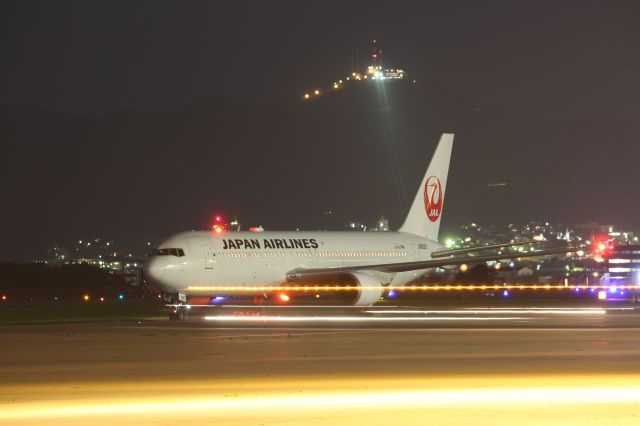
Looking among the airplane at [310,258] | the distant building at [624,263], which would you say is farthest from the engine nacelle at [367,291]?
the distant building at [624,263]

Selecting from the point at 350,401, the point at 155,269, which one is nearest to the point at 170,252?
the point at 155,269

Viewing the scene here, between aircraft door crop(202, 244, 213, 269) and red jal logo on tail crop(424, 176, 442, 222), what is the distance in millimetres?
16779

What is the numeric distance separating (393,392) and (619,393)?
339cm

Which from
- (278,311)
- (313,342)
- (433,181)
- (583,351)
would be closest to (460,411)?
(583,351)

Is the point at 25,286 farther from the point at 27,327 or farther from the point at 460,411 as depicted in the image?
the point at 460,411

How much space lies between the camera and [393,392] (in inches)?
711

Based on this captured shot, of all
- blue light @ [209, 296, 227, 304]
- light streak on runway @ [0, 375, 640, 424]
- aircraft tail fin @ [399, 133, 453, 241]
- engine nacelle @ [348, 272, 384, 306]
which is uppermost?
aircraft tail fin @ [399, 133, 453, 241]

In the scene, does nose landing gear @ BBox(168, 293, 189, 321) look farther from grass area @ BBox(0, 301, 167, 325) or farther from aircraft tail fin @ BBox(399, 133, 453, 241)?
aircraft tail fin @ BBox(399, 133, 453, 241)

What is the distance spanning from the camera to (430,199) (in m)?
64.6

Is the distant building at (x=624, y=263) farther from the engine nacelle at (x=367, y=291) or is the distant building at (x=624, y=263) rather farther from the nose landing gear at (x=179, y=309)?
the nose landing gear at (x=179, y=309)

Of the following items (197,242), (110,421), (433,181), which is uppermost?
(433,181)

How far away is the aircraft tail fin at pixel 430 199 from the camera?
63.8 meters

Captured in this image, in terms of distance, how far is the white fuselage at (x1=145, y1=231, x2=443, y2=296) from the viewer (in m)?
50.3

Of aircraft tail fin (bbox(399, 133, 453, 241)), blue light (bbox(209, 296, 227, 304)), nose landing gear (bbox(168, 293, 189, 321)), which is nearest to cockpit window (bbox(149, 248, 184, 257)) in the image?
blue light (bbox(209, 296, 227, 304))
